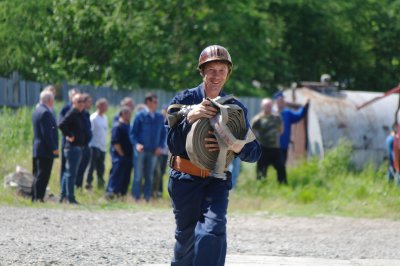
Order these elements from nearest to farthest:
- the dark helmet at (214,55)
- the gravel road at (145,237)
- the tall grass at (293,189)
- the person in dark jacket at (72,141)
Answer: the dark helmet at (214,55)
the gravel road at (145,237)
the person in dark jacket at (72,141)
the tall grass at (293,189)

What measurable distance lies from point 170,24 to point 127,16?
5.09 feet

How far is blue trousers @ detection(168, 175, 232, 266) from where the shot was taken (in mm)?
7590

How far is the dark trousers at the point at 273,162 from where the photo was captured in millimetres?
19141

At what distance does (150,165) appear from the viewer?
57.5 feet

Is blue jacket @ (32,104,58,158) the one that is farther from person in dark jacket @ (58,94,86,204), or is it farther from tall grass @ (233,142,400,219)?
tall grass @ (233,142,400,219)

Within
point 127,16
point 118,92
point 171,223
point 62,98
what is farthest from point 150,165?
point 127,16

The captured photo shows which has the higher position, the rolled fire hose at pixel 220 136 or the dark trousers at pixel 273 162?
the rolled fire hose at pixel 220 136

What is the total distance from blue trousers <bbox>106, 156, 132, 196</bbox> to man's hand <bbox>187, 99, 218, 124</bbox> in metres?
10.1

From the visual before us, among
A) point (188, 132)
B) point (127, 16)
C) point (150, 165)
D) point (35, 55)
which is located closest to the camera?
point (188, 132)

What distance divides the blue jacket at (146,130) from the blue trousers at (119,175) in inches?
20.9

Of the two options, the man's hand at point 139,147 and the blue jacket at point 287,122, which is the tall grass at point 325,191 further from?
the man's hand at point 139,147

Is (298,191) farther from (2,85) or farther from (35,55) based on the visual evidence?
(35,55)

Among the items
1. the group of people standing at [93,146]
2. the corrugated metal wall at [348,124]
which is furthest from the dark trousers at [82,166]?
the corrugated metal wall at [348,124]

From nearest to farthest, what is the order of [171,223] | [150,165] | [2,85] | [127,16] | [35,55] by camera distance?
[171,223]
[150,165]
[2,85]
[35,55]
[127,16]
